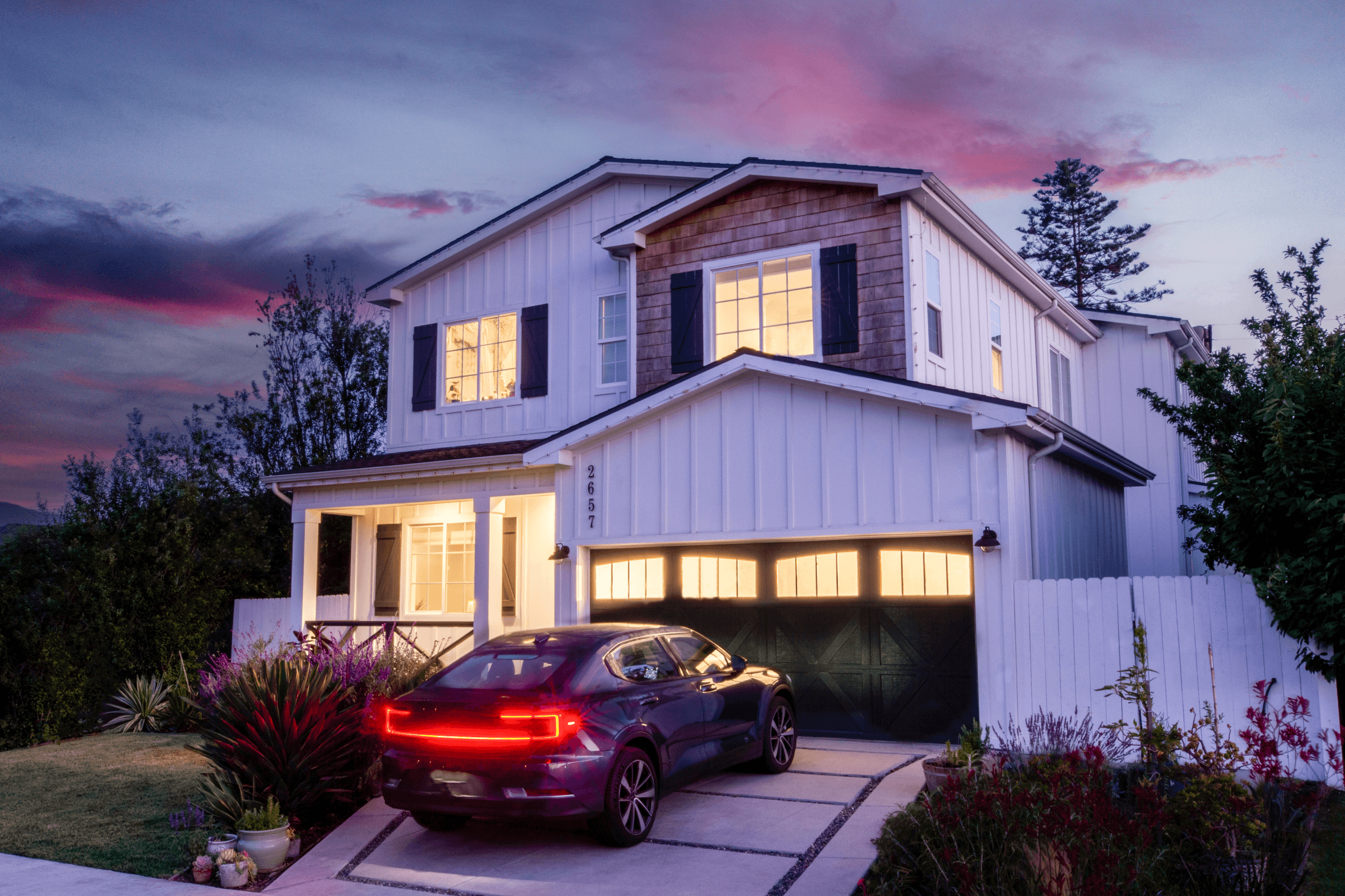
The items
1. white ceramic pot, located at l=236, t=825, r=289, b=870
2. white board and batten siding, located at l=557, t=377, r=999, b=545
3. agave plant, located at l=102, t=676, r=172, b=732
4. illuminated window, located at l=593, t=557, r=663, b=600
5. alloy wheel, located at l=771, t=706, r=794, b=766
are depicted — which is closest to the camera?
white ceramic pot, located at l=236, t=825, r=289, b=870

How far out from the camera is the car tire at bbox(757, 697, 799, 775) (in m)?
8.84

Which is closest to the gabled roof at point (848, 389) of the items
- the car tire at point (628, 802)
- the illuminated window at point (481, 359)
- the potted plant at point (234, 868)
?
the illuminated window at point (481, 359)

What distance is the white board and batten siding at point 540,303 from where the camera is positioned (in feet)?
49.9

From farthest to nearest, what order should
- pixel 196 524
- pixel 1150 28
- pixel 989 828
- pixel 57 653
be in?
pixel 196 524
pixel 1150 28
pixel 57 653
pixel 989 828

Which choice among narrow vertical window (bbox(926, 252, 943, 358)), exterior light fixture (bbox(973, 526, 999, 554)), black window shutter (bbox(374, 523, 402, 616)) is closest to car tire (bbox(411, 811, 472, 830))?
exterior light fixture (bbox(973, 526, 999, 554))

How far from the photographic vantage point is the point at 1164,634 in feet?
29.5

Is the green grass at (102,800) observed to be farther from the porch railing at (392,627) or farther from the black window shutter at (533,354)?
the black window shutter at (533,354)

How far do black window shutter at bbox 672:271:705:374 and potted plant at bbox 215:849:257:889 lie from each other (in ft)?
26.7

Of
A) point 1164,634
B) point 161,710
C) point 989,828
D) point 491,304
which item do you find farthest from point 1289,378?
point 161,710

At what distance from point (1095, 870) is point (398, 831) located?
535cm

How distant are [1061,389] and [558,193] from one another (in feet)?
30.9

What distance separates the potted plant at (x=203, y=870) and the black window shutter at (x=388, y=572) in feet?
31.6

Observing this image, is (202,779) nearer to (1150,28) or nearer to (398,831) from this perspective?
(398,831)

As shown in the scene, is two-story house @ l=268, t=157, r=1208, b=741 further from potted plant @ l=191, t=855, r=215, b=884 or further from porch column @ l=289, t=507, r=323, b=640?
potted plant @ l=191, t=855, r=215, b=884
